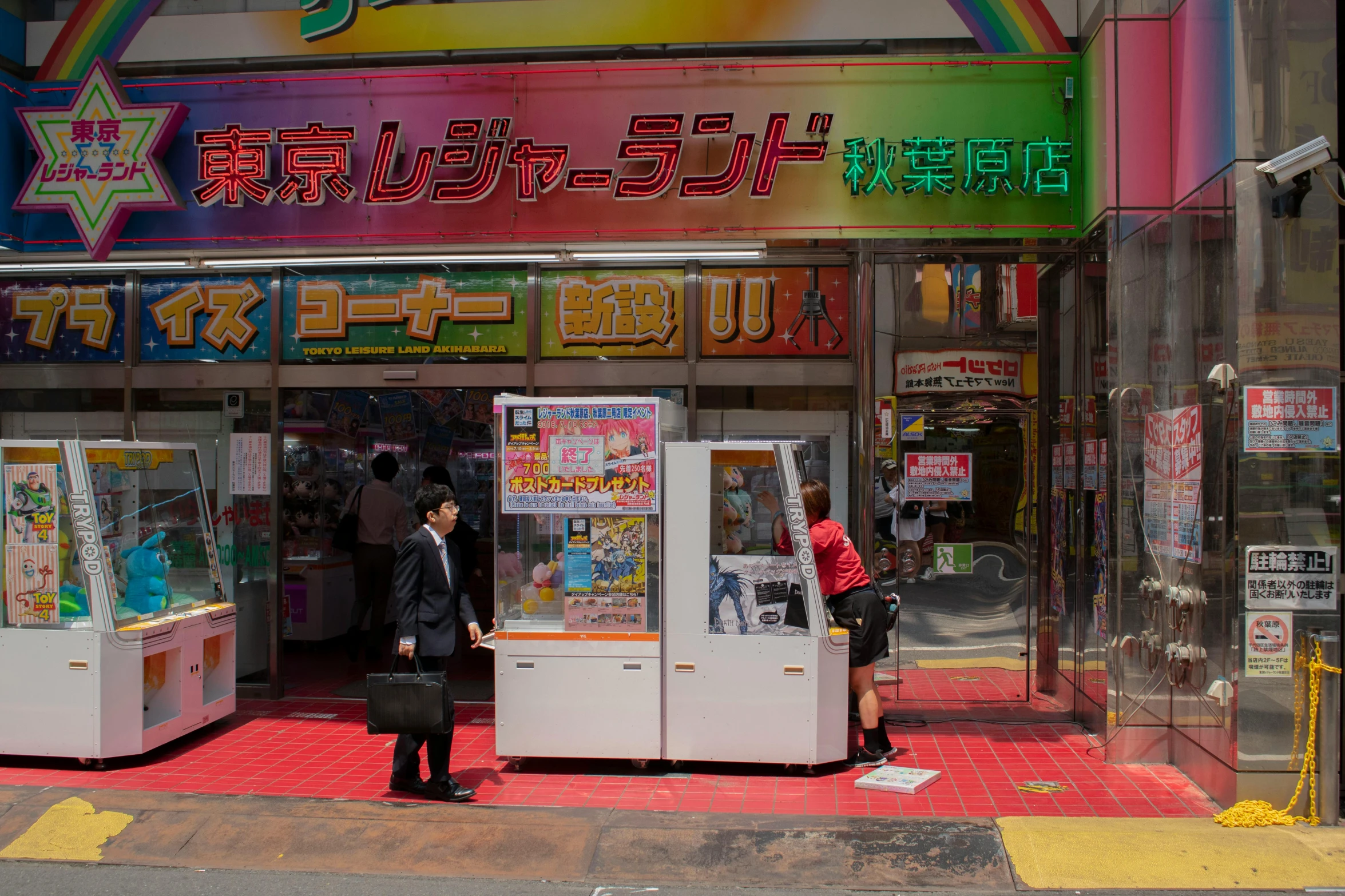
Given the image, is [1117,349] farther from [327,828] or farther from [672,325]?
[327,828]

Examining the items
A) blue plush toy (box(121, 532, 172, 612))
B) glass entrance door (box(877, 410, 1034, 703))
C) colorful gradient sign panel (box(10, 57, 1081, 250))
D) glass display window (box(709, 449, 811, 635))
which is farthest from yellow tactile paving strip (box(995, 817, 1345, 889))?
blue plush toy (box(121, 532, 172, 612))

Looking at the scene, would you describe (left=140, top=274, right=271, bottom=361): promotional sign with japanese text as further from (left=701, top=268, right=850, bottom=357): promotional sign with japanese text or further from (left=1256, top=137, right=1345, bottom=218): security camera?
(left=1256, top=137, right=1345, bottom=218): security camera

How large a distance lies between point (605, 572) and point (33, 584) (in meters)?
3.60

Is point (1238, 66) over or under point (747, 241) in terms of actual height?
over

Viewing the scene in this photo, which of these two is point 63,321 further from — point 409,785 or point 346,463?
point 409,785

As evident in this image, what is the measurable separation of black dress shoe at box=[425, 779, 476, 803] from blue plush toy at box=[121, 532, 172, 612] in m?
2.38

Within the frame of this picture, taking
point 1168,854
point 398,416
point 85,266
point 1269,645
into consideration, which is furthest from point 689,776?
point 85,266

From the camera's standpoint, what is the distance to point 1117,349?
6305 mm

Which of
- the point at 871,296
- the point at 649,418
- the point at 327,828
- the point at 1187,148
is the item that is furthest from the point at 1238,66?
the point at 327,828

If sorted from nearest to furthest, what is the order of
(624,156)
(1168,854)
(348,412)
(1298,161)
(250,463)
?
1. (1168,854)
2. (1298,161)
3. (624,156)
4. (250,463)
5. (348,412)

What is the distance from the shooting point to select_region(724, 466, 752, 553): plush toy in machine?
585 centimetres

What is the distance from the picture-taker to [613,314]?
24.5 ft

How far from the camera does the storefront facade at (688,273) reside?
689 cm

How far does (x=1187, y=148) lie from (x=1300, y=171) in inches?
42.1
